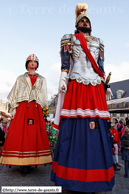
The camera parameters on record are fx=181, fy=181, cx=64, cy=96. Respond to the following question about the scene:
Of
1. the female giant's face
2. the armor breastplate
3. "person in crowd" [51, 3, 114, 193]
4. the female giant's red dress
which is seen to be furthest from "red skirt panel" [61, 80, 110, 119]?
the female giant's face

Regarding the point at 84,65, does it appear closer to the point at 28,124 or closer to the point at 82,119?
the point at 82,119

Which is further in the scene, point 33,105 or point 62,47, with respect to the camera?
point 33,105

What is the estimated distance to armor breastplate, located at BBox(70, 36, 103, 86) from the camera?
334cm

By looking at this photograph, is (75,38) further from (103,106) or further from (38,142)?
(38,142)

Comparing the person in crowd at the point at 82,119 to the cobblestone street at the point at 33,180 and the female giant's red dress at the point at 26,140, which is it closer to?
the cobblestone street at the point at 33,180

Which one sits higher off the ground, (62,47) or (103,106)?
(62,47)

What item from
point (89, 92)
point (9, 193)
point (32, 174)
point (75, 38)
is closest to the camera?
point (9, 193)

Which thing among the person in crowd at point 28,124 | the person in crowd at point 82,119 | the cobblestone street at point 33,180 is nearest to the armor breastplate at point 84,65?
the person in crowd at point 82,119

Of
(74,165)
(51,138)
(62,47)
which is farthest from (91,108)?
(51,138)

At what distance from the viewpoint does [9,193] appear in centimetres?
304

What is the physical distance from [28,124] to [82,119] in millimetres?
1970

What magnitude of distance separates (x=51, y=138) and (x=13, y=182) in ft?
9.10

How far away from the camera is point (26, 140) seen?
4.39m

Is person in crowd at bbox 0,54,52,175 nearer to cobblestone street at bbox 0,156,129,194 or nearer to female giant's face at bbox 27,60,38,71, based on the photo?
female giant's face at bbox 27,60,38,71
